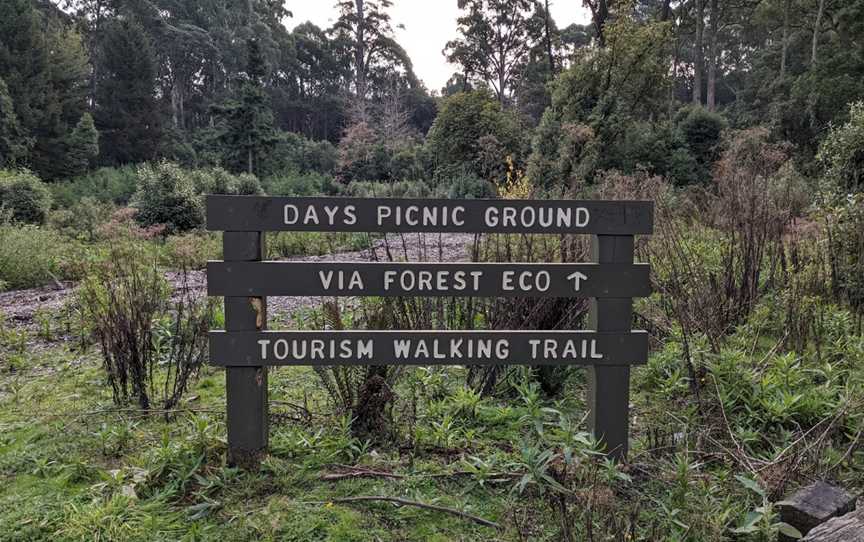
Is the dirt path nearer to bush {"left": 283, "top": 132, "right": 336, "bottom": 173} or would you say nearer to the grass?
the grass

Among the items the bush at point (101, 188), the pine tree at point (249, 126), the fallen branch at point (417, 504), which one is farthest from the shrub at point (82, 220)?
the pine tree at point (249, 126)

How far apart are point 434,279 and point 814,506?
5.75 feet

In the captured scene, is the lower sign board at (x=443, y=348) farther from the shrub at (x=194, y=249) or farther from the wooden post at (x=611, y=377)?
the shrub at (x=194, y=249)

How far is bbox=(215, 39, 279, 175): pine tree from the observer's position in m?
26.9

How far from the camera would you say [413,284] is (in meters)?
2.70

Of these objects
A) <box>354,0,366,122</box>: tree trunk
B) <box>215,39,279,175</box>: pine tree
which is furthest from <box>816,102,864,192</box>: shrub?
<box>354,0,366,122</box>: tree trunk

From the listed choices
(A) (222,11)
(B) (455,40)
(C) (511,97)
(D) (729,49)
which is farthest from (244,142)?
(D) (729,49)

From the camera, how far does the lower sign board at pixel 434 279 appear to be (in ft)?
8.74

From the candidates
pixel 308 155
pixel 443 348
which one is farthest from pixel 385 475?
pixel 308 155

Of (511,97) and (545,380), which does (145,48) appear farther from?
(545,380)

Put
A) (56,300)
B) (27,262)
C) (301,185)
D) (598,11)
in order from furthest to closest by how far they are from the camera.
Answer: (301,185) < (598,11) < (27,262) < (56,300)

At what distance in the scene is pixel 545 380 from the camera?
12.4 feet

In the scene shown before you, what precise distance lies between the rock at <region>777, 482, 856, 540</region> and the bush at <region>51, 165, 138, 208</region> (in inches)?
833

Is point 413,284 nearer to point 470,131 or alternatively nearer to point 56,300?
point 56,300
